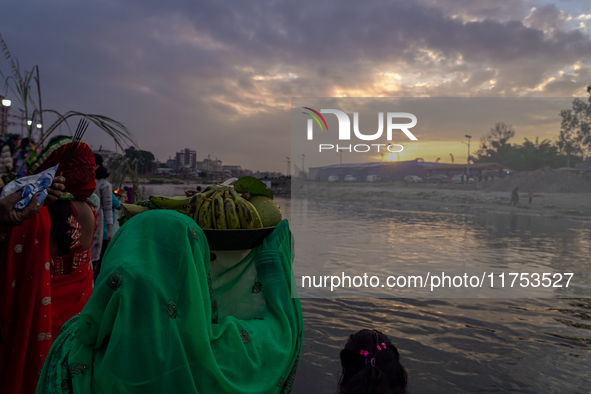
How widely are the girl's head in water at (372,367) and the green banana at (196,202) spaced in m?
1.05

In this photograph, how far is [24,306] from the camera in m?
2.39

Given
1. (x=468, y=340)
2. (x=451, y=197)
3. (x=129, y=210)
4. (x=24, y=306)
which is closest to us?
(x=129, y=210)

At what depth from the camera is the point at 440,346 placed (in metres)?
4.91

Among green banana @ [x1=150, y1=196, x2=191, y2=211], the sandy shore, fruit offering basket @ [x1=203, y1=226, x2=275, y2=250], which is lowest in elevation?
the sandy shore

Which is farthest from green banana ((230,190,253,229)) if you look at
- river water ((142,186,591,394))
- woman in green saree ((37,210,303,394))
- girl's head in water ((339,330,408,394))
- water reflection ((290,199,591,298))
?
water reflection ((290,199,591,298))

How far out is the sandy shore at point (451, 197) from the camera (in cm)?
2554

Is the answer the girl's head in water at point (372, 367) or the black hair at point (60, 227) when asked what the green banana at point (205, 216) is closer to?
the girl's head in water at point (372, 367)

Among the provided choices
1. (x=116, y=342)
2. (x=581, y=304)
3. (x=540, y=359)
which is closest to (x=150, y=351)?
(x=116, y=342)

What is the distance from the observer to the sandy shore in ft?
83.8

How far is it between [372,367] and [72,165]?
2238 millimetres

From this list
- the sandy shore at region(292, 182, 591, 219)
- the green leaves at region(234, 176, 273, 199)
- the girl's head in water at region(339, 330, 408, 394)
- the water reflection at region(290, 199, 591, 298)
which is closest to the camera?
the green leaves at region(234, 176, 273, 199)

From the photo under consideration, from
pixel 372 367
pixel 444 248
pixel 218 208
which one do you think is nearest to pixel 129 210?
pixel 218 208

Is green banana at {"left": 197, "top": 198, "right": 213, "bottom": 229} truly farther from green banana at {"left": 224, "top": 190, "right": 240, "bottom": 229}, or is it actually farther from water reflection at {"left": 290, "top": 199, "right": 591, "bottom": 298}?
water reflection at {"left": 290, "top": 199, "right": 591, "bottom": 298}

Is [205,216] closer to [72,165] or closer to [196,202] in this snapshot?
[196,202]
